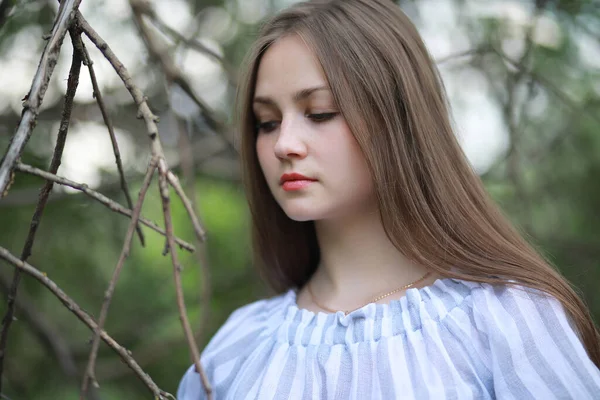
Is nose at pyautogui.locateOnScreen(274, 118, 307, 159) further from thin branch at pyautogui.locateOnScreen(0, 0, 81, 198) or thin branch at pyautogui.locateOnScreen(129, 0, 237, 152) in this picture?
thin branch at pyautogui.locateOnScreen(129, 0, 237, 152)

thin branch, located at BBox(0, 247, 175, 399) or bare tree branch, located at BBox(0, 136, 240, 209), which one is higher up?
bare tree branch, located at BBox(0, 136, 240, 209)

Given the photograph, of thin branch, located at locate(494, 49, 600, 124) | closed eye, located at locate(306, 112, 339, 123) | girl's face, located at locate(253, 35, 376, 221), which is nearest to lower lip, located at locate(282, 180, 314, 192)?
girl's face, located at locate(253, 35, 376, 221)

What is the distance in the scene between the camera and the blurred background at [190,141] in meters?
1.73

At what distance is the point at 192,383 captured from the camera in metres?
1.31

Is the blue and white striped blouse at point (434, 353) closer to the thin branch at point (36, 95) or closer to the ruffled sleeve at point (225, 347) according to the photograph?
the ruffled sleeve at point (225, 347)

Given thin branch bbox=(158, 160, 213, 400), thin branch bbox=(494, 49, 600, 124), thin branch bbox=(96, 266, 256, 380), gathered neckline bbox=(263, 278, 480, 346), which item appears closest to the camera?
thin branch bbox=(158, 160, 213, 400)

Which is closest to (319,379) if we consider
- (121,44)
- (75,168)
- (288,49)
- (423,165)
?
(423,165)

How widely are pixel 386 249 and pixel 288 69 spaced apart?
0.38m

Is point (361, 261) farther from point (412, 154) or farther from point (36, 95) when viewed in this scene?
point (36, 95)

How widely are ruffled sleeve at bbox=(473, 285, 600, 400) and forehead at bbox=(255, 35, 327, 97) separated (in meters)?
0.49

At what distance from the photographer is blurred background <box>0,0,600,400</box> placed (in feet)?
5.69

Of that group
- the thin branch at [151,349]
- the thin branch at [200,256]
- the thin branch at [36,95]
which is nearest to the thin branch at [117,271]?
the thin branch at [36,95]

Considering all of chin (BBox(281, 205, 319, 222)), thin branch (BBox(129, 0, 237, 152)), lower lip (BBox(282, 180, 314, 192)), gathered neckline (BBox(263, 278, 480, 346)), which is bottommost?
Result: gathered neckline (BBox(263, 278, 480, 346))

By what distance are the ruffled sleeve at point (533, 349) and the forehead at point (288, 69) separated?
486 mm
